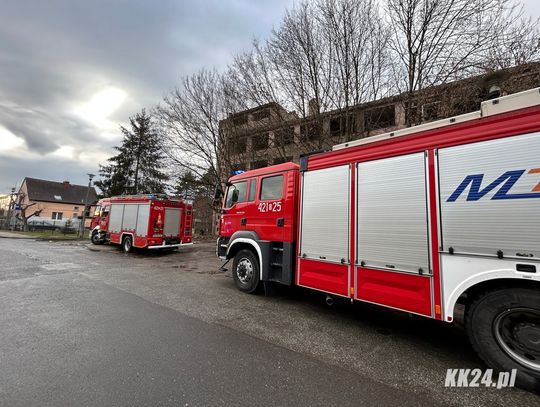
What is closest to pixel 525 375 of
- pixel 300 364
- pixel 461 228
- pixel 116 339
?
pixel 461 228

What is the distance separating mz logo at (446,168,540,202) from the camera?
112 inches

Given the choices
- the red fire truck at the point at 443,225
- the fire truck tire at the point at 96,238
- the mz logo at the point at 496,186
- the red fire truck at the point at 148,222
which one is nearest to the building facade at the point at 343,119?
the red fire truck at the point at 443,225

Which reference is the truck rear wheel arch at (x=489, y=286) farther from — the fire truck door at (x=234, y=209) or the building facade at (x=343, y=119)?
the fire truck door at (x=234, y=209)

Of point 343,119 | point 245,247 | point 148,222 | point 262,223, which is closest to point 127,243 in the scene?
point 148,222

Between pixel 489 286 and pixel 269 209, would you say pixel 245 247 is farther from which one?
pixel 489 286

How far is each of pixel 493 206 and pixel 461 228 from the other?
0.41 m

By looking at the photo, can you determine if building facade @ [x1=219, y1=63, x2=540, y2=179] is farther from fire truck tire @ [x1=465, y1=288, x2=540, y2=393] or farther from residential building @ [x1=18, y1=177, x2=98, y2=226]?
residential building @ [x1=18, y1=177, x2=98, y2=226]

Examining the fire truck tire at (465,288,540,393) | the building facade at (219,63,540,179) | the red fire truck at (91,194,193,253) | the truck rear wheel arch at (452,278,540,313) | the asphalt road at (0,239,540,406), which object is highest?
the building facade at (219,63,540,179)

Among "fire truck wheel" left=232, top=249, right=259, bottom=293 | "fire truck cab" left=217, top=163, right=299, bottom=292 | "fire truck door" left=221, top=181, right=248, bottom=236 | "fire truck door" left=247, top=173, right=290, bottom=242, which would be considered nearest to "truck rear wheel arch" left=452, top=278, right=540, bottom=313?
"fire truck cab" left=217, top=163, right=299, bottom=292

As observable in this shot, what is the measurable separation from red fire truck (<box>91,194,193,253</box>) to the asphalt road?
758 centimetres

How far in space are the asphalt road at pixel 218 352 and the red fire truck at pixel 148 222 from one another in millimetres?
7577

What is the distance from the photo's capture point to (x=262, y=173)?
6.51 metres

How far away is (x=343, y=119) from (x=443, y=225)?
965 cm

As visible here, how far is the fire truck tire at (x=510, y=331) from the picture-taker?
281 cm
